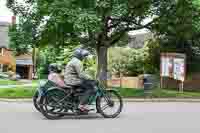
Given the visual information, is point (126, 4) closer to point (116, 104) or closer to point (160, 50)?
point (116, 104)

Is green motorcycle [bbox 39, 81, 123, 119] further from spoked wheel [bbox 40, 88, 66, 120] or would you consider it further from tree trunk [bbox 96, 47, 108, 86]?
tree trunk [bbox 96, 47, 108, 86]

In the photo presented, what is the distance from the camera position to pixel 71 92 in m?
13.4

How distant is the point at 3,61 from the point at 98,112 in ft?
233

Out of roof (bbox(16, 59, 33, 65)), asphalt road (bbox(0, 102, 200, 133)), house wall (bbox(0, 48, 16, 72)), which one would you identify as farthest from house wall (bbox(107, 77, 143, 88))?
roof (bbox(16, 59, 33, 65))

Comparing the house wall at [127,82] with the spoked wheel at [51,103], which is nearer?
the spoked wheel at [51,103]

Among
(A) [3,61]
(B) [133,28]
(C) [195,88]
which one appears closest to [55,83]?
(B) [133,28]

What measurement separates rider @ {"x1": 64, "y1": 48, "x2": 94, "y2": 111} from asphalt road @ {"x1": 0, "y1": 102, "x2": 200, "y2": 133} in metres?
0.51

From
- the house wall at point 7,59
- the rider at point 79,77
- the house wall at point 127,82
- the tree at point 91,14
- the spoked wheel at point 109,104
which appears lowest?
the house wall at point 127,82

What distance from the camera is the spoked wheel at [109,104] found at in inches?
536

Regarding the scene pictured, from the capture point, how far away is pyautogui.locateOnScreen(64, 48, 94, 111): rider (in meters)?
13.4

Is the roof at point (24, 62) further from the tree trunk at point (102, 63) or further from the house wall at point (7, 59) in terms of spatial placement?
the tree trunk at point (102, 63)

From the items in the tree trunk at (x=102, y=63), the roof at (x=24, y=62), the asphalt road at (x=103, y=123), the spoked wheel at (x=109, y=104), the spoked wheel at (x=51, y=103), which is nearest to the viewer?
the asphalt road at (x=103, y=123)

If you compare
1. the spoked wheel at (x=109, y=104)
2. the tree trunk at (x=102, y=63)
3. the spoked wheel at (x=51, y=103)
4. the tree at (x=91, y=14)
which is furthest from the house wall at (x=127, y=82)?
the spoked wheel at (x=51, y=103)

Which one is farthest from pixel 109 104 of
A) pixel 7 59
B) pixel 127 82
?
pixel 7 59
